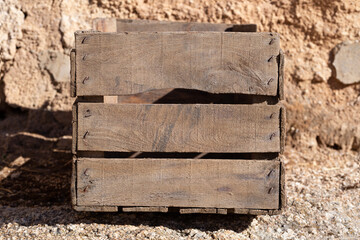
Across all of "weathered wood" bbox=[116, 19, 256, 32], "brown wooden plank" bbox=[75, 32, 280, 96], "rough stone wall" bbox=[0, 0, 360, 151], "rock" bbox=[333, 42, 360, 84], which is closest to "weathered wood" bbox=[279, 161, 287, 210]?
"brown wooden plank" bbox=[75, 32, 280, 96]

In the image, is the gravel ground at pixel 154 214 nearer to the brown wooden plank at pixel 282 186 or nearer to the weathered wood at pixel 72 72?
the brown wooden plank at pixel 282 186

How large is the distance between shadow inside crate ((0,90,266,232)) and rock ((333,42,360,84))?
1.29m

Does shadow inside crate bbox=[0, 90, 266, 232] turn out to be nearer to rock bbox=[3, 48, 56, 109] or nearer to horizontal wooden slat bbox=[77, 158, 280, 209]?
rock bbox=[3, 48, 56, 109]

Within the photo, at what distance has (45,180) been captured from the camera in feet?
9.76

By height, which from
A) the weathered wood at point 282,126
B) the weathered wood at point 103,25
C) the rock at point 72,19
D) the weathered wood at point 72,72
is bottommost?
the weathered wood at point 282,126

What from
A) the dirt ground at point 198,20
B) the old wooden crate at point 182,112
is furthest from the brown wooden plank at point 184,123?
the dirt ground at point 198,20

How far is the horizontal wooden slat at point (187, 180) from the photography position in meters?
2.08

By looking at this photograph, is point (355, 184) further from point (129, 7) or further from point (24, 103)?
point (24, 103)

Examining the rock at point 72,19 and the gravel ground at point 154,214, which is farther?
the rock at point 72,19

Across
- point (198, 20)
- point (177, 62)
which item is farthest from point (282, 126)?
point (198, 20)

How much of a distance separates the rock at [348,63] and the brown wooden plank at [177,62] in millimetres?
1699

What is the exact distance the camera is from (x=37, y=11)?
3.54 m

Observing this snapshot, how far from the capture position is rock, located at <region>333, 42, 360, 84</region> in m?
3.46

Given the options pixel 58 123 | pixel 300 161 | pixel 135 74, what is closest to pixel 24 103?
pixel 58 123
